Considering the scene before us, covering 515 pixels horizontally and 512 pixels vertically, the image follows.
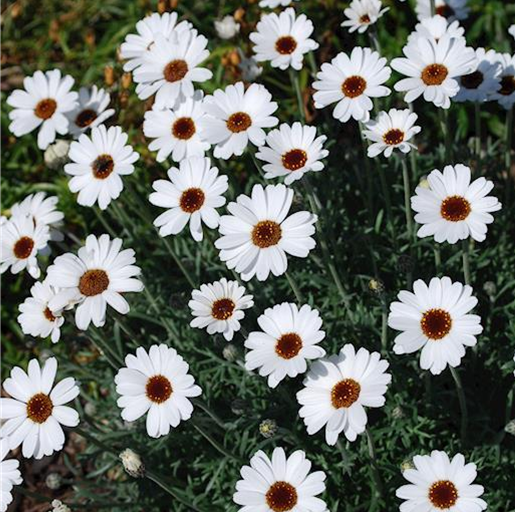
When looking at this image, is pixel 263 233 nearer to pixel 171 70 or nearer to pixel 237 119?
pixel 237 119

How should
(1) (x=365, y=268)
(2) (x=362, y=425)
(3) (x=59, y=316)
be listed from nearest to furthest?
(2) (x=362, y=425)
(3) (x=59, y=316)
(1) (x=365, y=268)

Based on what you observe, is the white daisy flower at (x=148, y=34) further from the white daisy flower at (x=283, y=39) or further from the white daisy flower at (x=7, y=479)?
the white daisy flower at (x=7, y=479)

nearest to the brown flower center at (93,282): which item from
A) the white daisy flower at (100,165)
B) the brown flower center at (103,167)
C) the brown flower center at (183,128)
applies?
the white daisy flower at (100,165)

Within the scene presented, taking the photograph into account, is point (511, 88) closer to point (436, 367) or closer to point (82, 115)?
point (436, 367)

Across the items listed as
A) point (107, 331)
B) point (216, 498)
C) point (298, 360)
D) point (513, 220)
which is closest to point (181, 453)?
point (216, 498)

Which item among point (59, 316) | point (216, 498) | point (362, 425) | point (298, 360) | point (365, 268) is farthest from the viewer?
point (365, 268)

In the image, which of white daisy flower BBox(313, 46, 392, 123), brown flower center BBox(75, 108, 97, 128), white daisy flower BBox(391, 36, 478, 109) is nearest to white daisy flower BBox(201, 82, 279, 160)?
white daisy flower BBox(313, 46, 392, 123)

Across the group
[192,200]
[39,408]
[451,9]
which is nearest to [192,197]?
[192,200]
